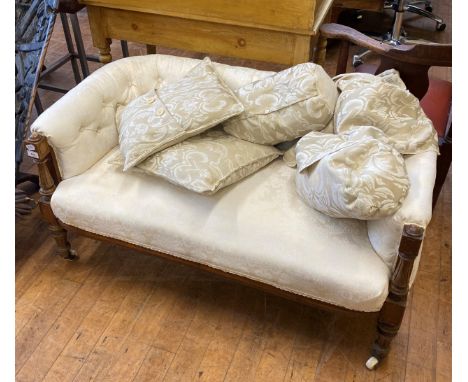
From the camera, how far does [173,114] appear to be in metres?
1.52

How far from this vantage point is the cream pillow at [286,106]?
149cm

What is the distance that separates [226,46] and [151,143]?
2.29ft

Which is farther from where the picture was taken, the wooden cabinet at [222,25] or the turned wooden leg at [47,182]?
the wooden cabinet at [222,25]

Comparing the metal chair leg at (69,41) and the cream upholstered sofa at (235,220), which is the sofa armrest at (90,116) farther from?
the metal chair leg at (69,41)

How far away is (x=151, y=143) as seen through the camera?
4.86ft

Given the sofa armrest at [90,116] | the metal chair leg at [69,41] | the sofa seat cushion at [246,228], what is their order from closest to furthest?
1. the sofa seat cushion at [246,228]
2. the sofa armrest at [90,116]
3. the metal chair leg at [69,41]

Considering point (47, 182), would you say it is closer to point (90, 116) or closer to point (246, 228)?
point (90, 116)

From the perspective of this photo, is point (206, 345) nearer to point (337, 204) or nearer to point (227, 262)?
point (227, 262)

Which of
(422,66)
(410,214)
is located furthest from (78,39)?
(410,214)

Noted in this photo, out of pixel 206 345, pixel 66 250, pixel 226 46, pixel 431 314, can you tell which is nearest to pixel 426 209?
pixel 431 314

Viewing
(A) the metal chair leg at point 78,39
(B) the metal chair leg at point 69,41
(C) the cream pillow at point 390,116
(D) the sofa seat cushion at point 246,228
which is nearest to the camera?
(D) the sofa seat cushion at point 246,228

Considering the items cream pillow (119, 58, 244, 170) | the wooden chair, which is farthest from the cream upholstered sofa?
the wooden chair

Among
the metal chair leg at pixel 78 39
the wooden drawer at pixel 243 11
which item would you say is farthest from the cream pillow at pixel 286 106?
the metal chair leg at pixel 78 39

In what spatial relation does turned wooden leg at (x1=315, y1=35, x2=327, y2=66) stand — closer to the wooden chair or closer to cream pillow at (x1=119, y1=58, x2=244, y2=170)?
the wooden chair
